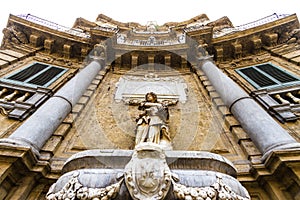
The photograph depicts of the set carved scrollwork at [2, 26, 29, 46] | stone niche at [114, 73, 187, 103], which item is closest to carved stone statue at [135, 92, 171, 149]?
stone niche at [114, 73, 187, 103]

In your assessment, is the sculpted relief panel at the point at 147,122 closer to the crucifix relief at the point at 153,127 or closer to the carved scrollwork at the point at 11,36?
the crucifix relief at the point at 153,127

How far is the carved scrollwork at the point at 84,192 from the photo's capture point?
2.92m

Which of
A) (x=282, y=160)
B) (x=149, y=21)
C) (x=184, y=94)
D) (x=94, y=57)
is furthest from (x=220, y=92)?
(x=149, y=21)

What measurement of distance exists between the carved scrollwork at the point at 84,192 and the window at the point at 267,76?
6.86m

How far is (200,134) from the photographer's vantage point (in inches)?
258

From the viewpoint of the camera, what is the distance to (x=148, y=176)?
297cm

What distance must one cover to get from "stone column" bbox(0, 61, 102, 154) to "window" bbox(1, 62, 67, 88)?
1.46 metres

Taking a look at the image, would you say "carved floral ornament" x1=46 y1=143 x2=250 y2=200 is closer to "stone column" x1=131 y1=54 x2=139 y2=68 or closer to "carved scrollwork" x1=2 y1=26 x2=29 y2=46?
"stone column" x1=131 y1=54 x2=139 y2=68

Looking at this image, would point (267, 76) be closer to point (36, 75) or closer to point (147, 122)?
point (147, 122)

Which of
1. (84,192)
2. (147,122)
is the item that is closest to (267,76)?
(147,122)

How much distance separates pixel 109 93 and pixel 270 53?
7.39 m

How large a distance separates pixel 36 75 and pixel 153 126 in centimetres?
588

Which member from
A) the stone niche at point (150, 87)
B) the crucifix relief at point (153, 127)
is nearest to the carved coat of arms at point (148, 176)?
the crucifix relief at point (153, 127)

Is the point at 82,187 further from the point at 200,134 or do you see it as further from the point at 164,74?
the point at 164,74
